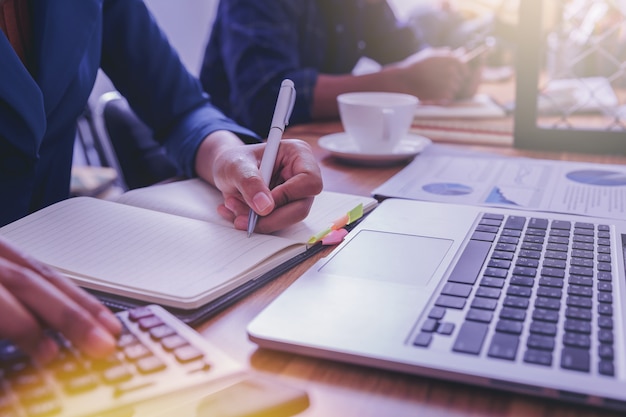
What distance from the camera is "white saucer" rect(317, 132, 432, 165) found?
33.7 inches

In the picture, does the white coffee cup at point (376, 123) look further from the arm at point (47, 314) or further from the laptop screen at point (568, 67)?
the arm at point (47, 314)

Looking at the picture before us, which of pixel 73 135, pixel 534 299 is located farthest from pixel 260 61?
pixel 534 299

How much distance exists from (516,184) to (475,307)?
38 centimetres

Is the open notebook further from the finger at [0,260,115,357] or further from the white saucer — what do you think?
the white saucer

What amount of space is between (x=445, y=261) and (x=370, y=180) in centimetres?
33

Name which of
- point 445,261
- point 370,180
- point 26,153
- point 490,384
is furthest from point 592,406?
point 26,153

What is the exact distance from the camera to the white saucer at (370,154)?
86 centimetres

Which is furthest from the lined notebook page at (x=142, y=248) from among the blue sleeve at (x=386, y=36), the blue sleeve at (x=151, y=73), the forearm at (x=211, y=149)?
the blue sleeve at (x=386, y=36)

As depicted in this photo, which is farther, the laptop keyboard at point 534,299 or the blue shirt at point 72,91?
the blue shirt at point 72,91

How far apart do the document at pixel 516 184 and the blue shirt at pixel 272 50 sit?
0.31 metres

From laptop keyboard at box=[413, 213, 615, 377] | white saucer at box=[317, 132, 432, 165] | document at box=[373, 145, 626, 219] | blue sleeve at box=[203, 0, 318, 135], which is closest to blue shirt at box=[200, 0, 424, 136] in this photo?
blue sleeve at box=[203, 0, 318, 135]

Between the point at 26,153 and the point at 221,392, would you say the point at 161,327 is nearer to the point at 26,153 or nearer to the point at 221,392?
the point at 221,392

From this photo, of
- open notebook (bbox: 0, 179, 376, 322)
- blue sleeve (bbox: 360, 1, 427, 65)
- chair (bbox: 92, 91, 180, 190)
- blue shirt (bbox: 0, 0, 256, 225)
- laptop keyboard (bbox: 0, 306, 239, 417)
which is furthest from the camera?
blue sleeve (bbox: 360, 1, 427, 65)

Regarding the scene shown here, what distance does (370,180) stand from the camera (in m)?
0.79
